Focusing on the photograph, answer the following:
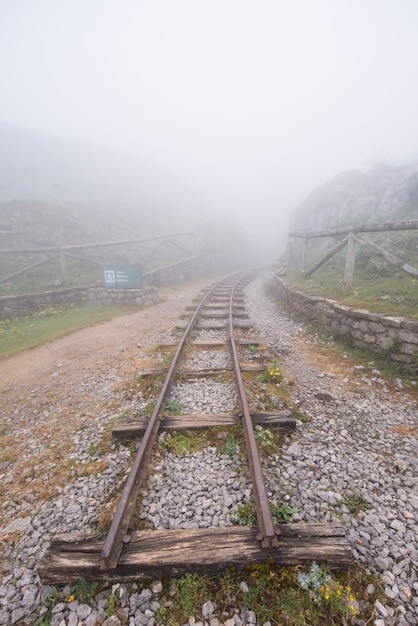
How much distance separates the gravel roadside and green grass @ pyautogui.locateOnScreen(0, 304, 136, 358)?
276cm

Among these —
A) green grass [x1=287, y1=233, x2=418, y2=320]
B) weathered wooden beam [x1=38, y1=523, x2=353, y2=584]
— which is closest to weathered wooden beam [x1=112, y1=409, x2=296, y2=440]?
weathered wooden beam [x1=38, y1=523, x2=353, y2=584]

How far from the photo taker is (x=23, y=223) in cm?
1769

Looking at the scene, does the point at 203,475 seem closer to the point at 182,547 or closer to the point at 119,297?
the point at 182,547

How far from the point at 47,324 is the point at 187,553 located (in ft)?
32.0

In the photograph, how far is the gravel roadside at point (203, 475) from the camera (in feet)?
7.57

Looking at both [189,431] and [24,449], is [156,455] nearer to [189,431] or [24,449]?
[189,431]

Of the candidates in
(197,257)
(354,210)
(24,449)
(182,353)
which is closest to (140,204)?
(197,257)

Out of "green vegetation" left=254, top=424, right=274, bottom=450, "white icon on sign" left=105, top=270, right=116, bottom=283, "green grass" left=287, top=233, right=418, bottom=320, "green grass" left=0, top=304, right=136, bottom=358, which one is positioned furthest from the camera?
"white icon on sign" left=105, top=270, right=116, bottom=283

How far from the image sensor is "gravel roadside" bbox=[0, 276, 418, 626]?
2309 millimetres

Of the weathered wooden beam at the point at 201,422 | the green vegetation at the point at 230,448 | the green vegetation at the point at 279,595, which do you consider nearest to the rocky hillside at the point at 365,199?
the weathered wooden beam at the point at 201,422

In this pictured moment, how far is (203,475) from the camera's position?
3318 millimetres

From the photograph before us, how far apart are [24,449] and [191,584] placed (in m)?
2.97

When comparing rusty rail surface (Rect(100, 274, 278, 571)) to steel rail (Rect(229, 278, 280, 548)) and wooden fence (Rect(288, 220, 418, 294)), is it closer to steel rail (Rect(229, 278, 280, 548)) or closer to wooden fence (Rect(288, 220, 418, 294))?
steel rail (Rect(229, 278, 280, 548))

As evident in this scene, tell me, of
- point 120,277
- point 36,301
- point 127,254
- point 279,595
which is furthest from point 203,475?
point 127,254
